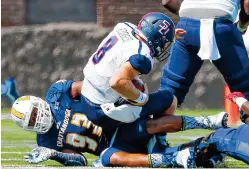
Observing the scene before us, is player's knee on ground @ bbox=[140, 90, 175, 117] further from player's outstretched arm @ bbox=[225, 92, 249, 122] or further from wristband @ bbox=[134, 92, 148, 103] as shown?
player's outstretched arm @ bbox=[225, 92, 249, 122]

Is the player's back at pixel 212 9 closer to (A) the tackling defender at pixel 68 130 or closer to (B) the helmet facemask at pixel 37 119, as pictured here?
(A) the tackling defender at pixel 68 130

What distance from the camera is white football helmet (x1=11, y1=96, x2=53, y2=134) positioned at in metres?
8.35

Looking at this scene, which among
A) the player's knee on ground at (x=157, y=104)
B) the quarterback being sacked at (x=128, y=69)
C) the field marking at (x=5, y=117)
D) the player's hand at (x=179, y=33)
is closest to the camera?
the quarterback being sacked at (x=128, y=69)

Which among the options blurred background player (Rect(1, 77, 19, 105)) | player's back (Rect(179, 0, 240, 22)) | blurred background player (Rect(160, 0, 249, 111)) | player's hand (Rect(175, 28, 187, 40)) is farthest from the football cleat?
blurred background player (Rect(1, 77, 19, 105))

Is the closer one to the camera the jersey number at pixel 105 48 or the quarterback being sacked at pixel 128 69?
the quarterback being sacked at pixel 128 69

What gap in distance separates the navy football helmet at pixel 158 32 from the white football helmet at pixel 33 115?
3.23 ft

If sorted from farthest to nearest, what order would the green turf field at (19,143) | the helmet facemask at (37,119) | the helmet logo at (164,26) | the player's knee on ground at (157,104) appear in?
the green turf field at (19,143) → the helmet facemask at (37,119) → the helmet logo at (164,26) → the player's knee on ground at (157,104)

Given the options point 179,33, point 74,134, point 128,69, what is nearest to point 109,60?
point 128,69

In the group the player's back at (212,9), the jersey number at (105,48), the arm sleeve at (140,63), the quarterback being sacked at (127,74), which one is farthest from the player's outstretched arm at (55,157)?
the player's back at (212,9)

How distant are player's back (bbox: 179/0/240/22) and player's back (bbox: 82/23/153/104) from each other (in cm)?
83

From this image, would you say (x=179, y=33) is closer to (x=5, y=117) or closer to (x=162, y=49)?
(x=162, y=49)

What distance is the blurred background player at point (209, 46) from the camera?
340 inches

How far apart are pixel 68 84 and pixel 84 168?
1.35 m

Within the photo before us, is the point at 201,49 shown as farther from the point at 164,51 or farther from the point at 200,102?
the point at 200,102
